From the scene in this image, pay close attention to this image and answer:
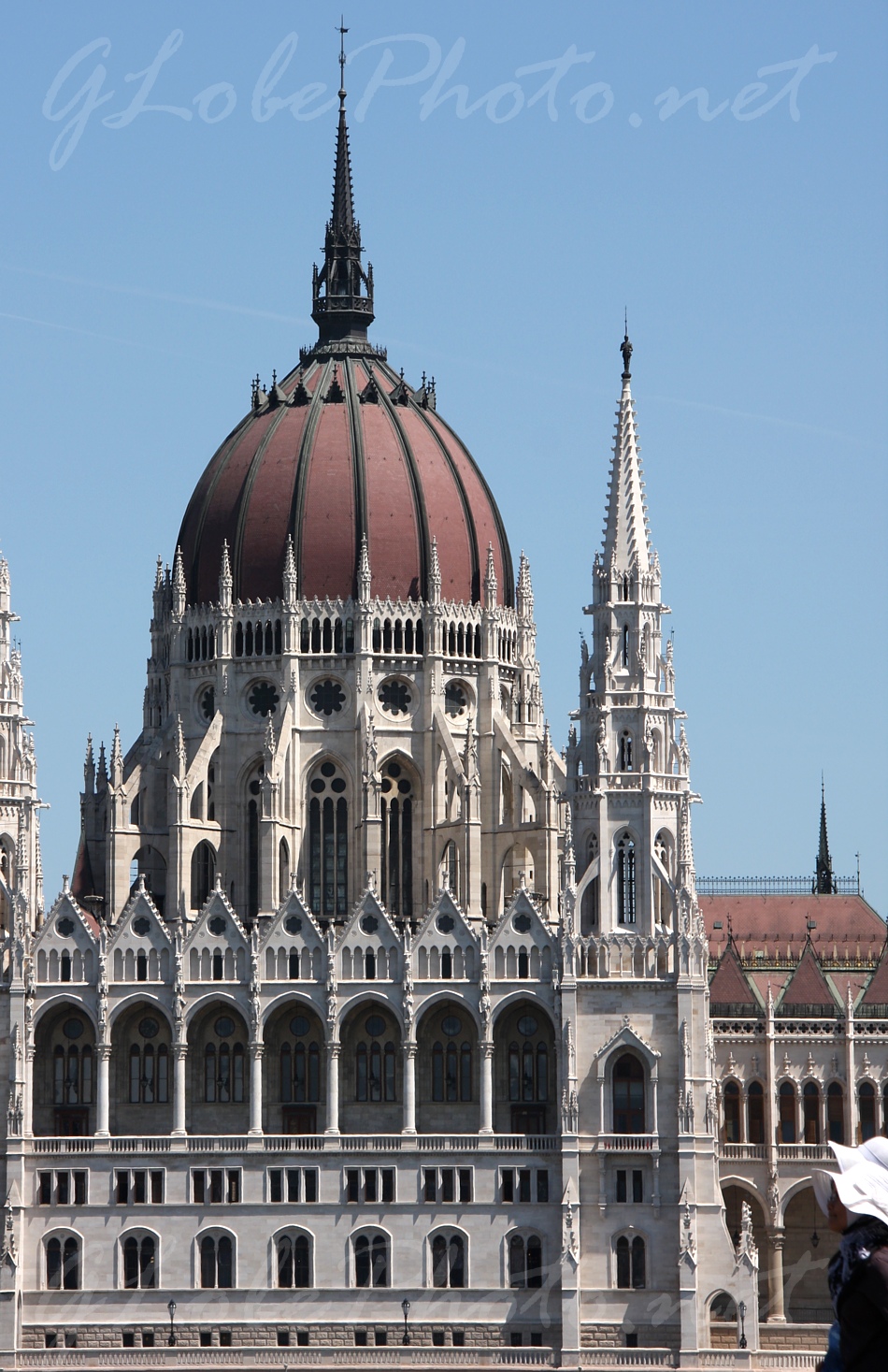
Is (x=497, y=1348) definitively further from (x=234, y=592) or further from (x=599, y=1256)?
(x=234, y=592)

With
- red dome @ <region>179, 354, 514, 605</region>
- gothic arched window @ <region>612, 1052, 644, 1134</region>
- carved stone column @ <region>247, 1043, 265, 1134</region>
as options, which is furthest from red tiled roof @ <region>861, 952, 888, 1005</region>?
carved stone column @ <region>247, 1043, 265, 1134</region>

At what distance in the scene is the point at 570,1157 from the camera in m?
100

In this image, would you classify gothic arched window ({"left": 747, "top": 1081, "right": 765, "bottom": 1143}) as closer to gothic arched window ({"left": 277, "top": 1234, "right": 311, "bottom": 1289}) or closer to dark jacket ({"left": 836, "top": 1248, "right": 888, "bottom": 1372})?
gothic arched window ({"left": 277, "top": 1234, "right": 311, "bottom": 1289})

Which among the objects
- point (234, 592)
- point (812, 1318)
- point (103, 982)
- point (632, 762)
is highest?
point (234, 592)

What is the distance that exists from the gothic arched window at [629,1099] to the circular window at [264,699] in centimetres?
2756

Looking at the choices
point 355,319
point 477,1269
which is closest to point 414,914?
point 477,1269

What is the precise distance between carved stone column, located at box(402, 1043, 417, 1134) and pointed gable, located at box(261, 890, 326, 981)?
17.4 ft

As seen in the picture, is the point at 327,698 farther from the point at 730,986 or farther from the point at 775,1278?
the point at 775,1278

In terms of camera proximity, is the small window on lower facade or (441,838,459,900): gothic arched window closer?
the small window on lower facade

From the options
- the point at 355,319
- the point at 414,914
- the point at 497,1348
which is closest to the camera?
the point at 497,1348

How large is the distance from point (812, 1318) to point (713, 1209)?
1143 centimetres

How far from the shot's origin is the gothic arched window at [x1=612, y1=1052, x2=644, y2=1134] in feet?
333

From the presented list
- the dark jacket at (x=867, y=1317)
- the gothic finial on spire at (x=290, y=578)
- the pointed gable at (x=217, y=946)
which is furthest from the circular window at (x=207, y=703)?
the dark jacket at (x=867, y=1317)

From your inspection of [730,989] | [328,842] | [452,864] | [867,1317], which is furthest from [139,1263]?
[867,1317]
